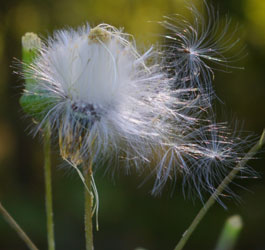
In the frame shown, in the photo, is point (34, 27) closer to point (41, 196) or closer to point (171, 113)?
point (41, 196)

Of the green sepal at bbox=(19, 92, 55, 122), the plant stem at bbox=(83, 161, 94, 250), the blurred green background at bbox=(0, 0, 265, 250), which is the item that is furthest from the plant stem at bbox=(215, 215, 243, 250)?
the blurred green background at bbox=(0, 0, 265, 250)

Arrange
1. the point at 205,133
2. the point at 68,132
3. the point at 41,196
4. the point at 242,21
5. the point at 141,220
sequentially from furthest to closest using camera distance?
the point at 41,196
the point at 141,220
the point at 242,21
the point at 205,133
the point at 68,132

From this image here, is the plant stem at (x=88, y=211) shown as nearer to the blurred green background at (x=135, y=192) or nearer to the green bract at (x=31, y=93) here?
the green bract at (x=31, y=93)

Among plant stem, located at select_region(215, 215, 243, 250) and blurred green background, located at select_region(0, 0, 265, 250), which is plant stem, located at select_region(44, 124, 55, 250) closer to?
plant stem, located at select_region(215, 215, 243, 250)

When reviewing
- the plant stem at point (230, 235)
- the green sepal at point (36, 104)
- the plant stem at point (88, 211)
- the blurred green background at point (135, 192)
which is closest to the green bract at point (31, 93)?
the green sepal at point (36, 104)

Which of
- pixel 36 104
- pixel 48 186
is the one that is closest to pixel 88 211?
pixel 48 186

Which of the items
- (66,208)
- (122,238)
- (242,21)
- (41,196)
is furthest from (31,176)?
(242,21)

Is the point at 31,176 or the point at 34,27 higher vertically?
the point at 34,27
